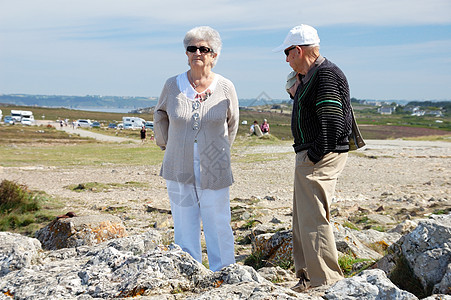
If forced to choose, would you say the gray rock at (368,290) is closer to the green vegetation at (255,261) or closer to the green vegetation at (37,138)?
the green vegetation at (255,261)

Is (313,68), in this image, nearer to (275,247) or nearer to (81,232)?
(275,247)

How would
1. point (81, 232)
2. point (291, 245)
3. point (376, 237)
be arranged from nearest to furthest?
point (291, 245)
point (376, 237)
point (81, 232)

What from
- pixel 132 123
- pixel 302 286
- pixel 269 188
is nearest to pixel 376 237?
pixel 302 286

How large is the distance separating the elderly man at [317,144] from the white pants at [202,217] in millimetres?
864

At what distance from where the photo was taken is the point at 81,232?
681 centimetres

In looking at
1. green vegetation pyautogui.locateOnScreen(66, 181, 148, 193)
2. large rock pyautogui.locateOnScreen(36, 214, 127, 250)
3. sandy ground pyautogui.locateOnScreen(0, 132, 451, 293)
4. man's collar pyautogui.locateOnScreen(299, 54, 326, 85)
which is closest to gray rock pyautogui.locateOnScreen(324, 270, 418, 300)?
sandy ground pyautogui.locateOnScreen(0, 132, 451, 293)

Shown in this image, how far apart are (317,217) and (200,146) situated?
129cm

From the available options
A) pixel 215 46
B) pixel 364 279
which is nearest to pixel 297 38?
pixel 215 46

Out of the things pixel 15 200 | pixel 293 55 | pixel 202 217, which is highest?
pixel 293 55

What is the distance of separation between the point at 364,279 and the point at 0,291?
2.17 meters

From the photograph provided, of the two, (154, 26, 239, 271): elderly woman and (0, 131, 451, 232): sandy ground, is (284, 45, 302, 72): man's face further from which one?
(0, 131, 451, 232): sandy ground

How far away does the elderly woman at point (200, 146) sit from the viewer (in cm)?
468

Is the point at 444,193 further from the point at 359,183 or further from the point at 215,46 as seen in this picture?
the point at 215,46

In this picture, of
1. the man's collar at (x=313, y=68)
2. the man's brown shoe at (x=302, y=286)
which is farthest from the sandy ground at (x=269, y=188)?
the man's collar at (x=313, y=68)
